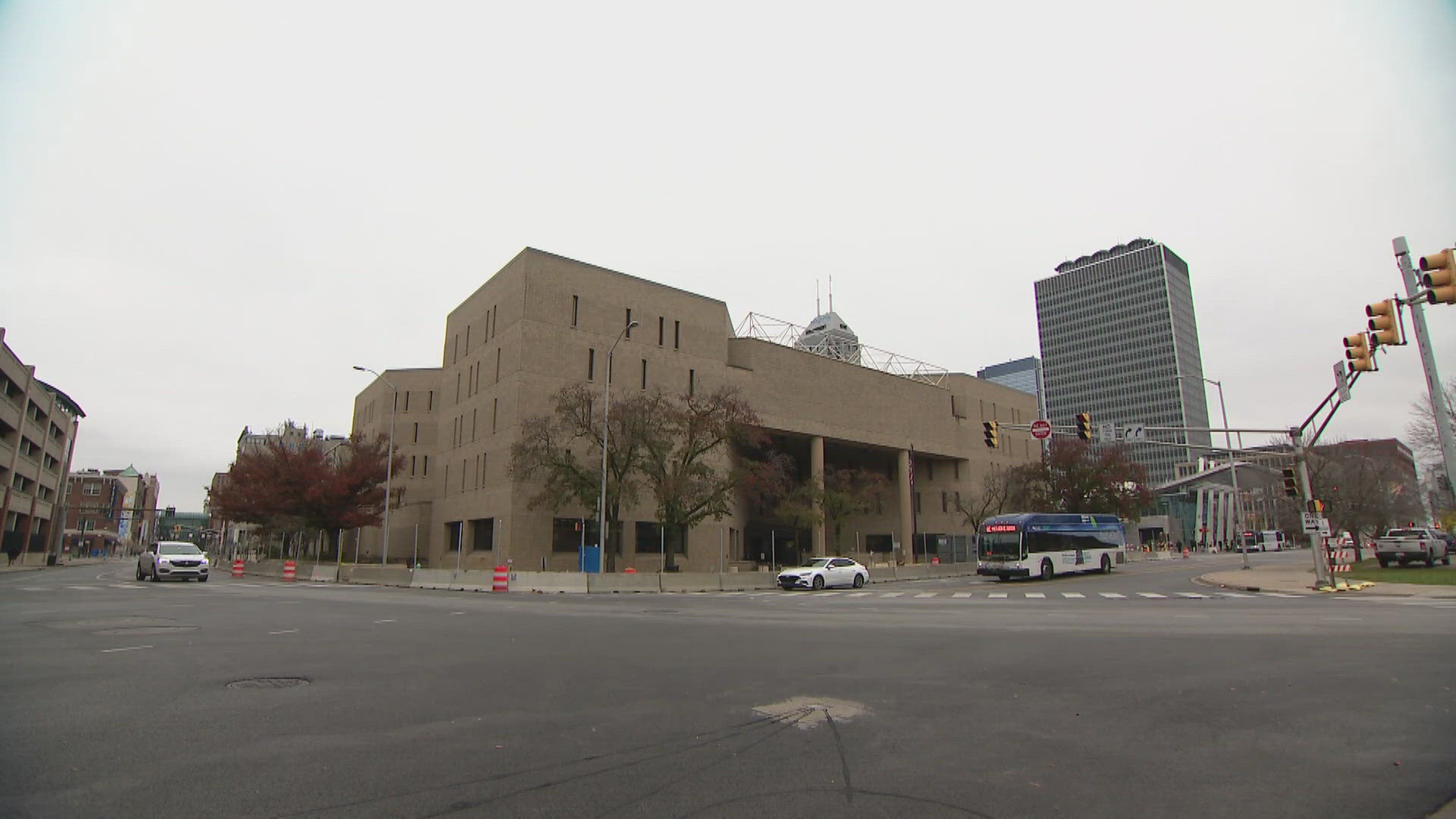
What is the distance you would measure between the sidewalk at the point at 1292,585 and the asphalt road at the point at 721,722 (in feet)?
45.8

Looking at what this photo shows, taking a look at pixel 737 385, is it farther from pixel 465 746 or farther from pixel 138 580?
pixel 465 746

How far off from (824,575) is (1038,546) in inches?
461

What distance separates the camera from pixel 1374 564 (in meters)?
43.5

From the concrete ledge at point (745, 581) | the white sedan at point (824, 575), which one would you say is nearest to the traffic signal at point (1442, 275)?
the white sedan at point (824, 575)

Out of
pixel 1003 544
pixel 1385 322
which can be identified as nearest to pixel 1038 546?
pixel 1003 544

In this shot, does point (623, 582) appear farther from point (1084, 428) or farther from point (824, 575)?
point (1084, 428)

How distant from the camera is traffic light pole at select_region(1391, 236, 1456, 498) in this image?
1181cm

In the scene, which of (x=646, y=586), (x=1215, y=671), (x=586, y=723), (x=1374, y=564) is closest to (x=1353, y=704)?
(x=1215, y=671)

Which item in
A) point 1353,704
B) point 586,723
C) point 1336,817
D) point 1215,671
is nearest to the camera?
point 1336,817

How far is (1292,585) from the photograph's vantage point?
29.7m

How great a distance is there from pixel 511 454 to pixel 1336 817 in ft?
142

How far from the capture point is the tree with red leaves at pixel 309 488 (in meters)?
56.5

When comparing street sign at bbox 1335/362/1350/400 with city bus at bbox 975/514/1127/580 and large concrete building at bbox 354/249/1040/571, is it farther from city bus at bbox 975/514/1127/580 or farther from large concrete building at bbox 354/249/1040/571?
large concrete building at bbox 354/249/1040/571

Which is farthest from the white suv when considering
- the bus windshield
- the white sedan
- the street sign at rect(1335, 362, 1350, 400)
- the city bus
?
the street sign at rect(1335, 362, 1350, 400)
